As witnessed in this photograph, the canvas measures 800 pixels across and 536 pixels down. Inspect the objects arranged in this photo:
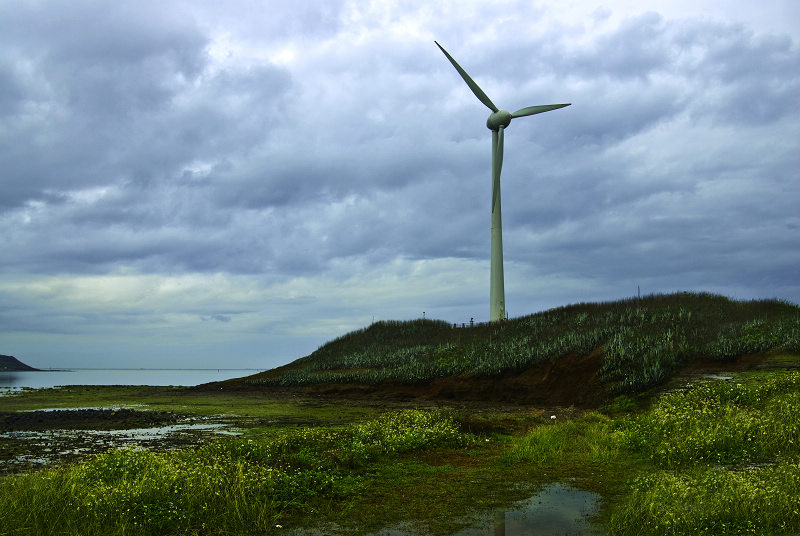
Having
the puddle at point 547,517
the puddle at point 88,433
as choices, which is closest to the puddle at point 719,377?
the puddle at point 547,517

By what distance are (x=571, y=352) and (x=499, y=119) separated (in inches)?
1126

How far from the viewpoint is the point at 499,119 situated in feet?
179

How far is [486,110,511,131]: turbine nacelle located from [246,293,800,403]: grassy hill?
61.4 ft

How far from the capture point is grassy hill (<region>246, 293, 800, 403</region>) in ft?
89.5

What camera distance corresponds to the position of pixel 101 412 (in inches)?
1062

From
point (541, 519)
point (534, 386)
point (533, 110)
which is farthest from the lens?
point (533, 110)

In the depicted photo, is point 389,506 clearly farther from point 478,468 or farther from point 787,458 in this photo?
point 787,458

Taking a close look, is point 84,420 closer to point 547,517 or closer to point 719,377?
point 547,517

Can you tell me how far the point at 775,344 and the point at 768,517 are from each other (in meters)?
21.3

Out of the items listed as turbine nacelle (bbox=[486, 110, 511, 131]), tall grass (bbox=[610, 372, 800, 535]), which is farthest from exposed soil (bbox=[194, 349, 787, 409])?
turbine nacelle (bbox=[486, 110, 511, 131])

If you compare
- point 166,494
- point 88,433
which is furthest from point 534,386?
point 166,494

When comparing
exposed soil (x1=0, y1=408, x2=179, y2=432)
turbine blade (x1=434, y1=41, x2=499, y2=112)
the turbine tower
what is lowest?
exposed soil (x1=0, y1=408, x2=179, y2=432)

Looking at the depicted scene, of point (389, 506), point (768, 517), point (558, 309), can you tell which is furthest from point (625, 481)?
point (558, 309)

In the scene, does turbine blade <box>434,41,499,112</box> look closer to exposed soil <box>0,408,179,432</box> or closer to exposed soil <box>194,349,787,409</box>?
exposed soil <box>194,349,787,409</box>
